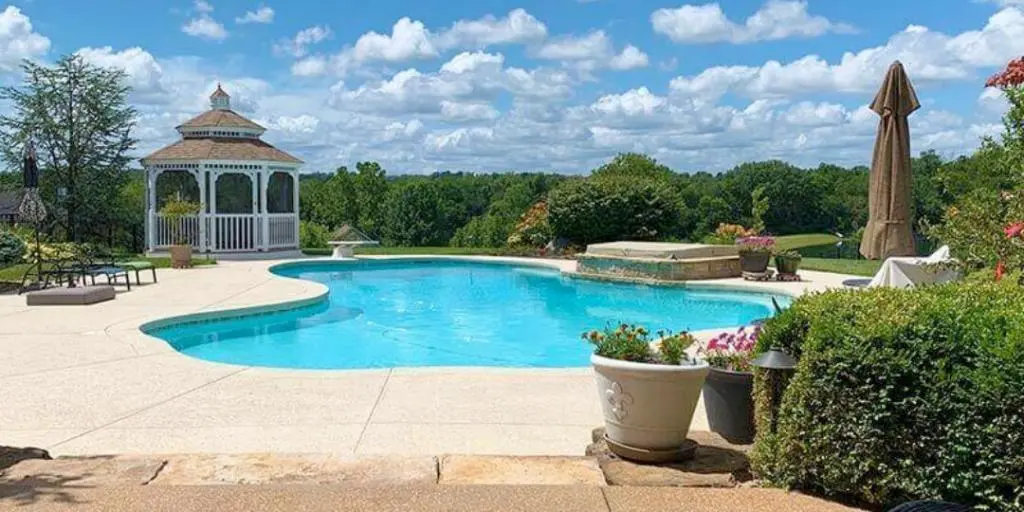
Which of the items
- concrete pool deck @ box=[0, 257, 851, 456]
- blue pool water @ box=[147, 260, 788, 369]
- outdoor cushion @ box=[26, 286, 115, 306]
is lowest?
blue pool water @ box=[147, 260, 788, 369]

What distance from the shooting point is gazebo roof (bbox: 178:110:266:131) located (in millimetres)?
23312

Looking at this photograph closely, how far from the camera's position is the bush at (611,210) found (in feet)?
74.3

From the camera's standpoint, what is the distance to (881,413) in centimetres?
342

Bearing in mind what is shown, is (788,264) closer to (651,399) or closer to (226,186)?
(651,399)

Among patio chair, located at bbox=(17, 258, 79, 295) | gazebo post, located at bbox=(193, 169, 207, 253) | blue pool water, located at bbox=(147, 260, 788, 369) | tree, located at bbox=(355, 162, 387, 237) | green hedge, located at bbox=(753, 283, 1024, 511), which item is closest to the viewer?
green hedge, located at bbox=(753, 283, 1024, 511)

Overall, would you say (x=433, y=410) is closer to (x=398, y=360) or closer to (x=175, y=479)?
(x=175, y=479)

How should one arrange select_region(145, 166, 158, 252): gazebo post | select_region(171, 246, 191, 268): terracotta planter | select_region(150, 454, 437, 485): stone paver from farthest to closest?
select_region(145, 166, 158, 252): gazebo post, select_region(171, 246, 191, 268): terracotta planter, select_region(150, 454, 437, 485): stone paver

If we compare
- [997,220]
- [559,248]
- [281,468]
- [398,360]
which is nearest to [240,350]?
[398,360]

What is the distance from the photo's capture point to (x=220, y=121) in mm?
23422

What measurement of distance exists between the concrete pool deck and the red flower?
340 cm

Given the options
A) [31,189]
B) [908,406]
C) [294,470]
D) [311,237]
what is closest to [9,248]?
[31,189]

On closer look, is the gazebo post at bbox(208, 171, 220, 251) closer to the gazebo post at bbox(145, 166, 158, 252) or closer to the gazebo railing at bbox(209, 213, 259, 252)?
the gazebo railing at bbox(209, 213, 259, 252)

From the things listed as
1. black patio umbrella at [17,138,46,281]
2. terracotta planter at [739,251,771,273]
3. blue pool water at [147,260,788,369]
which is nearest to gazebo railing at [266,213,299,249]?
blue pool water at [147,260,788,369]

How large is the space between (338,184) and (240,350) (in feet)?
145
